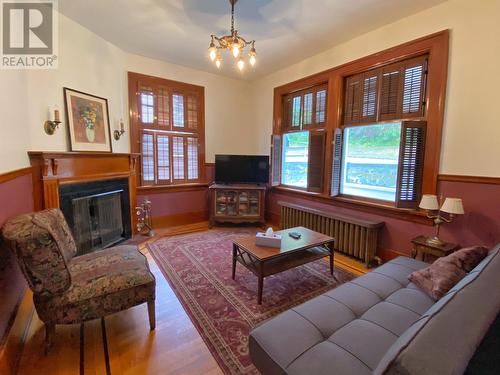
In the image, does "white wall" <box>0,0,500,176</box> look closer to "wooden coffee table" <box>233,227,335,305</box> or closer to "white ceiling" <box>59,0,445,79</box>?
"white ceiling" <box>59,0,445,79</box>

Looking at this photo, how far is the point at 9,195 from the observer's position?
1.83 meters

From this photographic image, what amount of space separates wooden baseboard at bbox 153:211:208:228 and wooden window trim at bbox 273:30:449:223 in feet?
7.46

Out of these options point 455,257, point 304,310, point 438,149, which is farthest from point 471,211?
point 304,310

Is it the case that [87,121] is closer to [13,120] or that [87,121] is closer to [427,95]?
[13,120]

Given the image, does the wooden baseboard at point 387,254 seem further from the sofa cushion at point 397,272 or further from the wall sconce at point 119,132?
the wall sconce at point 119,132

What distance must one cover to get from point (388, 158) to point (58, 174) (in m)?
3.94

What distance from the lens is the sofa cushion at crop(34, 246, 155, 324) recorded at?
1.57 metres

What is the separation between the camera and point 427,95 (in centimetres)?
259

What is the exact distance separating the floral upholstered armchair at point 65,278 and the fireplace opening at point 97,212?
3.11 ft

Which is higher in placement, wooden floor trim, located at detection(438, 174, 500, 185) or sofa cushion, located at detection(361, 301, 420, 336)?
wooden floor trim, located at detection(438, 174, 500, 185)

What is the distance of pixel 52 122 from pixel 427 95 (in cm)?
415

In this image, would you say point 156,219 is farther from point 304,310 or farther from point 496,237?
point 496,237

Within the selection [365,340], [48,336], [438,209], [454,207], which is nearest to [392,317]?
[365,340]

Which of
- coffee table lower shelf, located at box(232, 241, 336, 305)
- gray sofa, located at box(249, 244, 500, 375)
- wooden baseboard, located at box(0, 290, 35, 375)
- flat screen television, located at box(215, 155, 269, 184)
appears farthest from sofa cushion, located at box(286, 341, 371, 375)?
flat screen television, located at box(215, 155, 269, 184)
